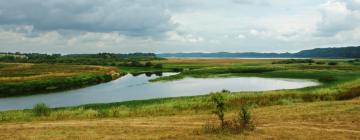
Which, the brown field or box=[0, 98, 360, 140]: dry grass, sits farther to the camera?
the brown field

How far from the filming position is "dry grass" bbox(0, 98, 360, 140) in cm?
1962

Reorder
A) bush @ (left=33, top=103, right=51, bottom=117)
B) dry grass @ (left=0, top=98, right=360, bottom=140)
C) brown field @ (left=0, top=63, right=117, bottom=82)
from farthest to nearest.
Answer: brown field @ (left=0, top=63, right=117, bottom=82), bush @ (left=33, top=103, right=51, bottom=117), dry grass @ (left=0, top=98, right=360, bottom=140)

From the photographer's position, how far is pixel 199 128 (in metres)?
22.0

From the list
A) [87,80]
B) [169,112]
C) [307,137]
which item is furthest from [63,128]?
[87,80]

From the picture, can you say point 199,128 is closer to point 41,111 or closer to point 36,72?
point 41,111

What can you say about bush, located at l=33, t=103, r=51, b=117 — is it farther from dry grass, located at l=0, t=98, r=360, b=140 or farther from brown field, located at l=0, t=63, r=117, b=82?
brown field, located at l=0, t=63, r=117, b=82

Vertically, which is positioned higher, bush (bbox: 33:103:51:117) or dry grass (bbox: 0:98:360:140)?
dry grass (bbox: 0:98:360:140)

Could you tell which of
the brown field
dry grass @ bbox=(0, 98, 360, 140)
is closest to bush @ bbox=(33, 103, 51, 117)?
dry grass @ bbox=(0, 98, 360, 140)

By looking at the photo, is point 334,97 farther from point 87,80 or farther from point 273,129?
point 87,80

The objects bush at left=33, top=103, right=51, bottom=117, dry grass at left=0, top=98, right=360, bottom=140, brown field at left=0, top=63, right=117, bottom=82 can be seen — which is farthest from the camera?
brown field at left=0, top=63, right=117, bottom=82

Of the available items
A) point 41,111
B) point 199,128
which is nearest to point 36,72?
point 41,111

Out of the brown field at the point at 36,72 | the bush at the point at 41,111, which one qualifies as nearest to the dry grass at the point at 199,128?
the bush at the point at 41,111

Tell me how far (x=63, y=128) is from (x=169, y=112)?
1034cm

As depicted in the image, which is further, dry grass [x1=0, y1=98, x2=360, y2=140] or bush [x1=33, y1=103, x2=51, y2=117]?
bush [x1=33, y1=103, x2=51, y2=117]
